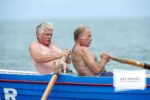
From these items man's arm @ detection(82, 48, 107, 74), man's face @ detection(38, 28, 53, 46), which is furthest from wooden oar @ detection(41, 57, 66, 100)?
man's face @ detection(38, 28, 53, 46)

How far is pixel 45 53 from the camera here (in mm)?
10703

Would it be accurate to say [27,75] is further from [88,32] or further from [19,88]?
[88,32]

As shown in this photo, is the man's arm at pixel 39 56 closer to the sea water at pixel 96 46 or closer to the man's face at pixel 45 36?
the man's face at pixel 45 36

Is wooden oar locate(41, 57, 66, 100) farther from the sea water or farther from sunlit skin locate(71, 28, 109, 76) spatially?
the sea water

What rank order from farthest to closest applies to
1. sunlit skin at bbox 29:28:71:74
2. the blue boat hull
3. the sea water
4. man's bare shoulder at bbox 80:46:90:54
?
1. the sea water
2. sunlit skin at bbox 29:28:71:74
3. man's bare shoulder at bbox 80:46:90:54
4. the blue boat hull

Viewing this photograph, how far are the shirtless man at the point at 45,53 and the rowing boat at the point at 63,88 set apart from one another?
220 millimetres

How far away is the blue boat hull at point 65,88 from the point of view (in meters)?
10.1

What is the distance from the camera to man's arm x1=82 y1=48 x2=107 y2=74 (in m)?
10.3

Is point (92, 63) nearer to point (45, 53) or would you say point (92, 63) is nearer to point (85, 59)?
point (85, 59)

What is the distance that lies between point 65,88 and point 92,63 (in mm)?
648

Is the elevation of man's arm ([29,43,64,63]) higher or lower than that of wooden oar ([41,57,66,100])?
higher

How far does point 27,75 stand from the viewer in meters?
10.6

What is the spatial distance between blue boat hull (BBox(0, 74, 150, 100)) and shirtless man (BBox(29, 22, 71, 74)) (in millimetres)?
280

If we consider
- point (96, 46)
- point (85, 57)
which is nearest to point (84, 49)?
point (85, 57)
